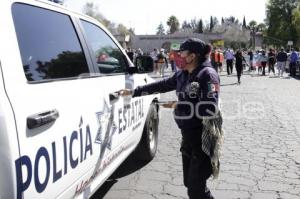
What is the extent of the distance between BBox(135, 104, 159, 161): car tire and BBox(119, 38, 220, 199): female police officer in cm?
193

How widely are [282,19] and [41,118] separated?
94318 mm

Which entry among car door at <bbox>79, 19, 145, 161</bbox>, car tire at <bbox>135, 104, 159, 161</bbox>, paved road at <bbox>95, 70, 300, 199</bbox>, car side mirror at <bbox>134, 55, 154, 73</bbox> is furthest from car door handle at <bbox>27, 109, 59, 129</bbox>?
car tire at <bbox>135, 104, 159, 161</bbox>

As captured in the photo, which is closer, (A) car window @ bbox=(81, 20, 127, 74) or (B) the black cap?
(B) the black cap

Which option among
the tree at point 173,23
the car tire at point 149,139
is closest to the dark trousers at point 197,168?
the car tire at point 149,139

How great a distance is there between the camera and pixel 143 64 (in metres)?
5.32

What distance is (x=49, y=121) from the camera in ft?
8.38

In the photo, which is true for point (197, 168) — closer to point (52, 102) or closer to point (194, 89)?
point (194, 89)

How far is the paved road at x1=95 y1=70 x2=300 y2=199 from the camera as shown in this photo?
16.0 ft

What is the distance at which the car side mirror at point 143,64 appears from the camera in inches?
208

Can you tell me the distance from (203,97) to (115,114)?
86 cm

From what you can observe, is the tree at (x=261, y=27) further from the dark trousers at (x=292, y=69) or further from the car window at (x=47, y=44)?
the car window at (x=47, y=44)

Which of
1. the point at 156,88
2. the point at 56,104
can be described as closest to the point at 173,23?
the point at 156,88

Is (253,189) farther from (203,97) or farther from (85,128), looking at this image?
(85,128)

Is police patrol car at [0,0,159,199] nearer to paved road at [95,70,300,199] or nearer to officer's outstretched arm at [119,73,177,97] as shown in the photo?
officer's outstretched arm at [119,73,177,97]
